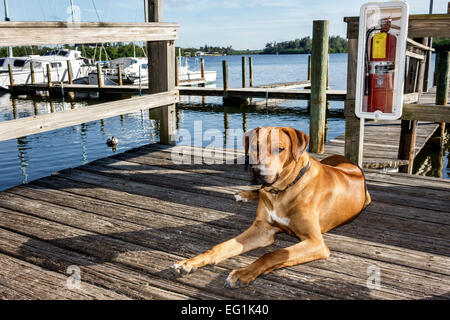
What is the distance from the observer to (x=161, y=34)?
5984 mm

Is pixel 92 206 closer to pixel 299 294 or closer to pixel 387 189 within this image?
pixel 299 294

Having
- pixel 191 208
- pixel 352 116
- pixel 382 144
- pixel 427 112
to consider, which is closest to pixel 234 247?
pixel 191 208

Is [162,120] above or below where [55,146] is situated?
above

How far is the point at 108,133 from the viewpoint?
1873cm

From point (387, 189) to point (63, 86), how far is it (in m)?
27.6

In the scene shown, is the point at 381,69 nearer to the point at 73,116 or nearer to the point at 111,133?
the point at 73,116

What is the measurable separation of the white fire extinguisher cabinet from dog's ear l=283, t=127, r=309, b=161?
1.87 metres

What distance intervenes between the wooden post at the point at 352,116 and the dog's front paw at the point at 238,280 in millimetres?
2918

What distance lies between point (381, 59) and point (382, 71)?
0.42 ft

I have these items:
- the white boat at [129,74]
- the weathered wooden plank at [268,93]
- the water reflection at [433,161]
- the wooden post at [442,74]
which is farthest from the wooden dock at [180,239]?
the white boat at [129,74]

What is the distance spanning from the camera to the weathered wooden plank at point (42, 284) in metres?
2.68

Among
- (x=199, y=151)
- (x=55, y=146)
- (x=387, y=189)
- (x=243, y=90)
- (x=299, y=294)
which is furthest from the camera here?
(x=243, y=90)

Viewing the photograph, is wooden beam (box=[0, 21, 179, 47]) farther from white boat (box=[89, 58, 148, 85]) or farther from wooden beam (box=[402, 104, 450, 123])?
white boat (box=[89, 58, 148, 85])
